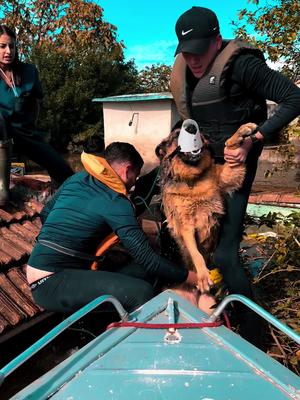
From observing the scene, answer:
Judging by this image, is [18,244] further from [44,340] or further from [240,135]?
[240,135]

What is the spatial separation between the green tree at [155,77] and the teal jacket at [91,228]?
→ 68.1 ft

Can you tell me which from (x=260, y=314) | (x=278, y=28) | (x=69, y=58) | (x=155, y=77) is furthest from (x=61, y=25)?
(x=260, y=314)

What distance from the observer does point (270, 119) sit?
2.49 metres

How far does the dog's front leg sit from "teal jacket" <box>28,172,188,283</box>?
0.38 ft

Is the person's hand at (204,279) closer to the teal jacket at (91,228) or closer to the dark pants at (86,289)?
the teal jacket at (91,228)

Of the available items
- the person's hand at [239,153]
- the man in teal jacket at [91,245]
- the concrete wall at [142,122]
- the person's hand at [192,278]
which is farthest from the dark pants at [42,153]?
the concrete wall at [142,122]

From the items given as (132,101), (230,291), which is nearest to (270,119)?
(230,291)

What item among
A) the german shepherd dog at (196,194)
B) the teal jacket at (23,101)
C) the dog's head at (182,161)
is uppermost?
the teal jacket at (23,101)

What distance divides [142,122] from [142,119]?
0.11m

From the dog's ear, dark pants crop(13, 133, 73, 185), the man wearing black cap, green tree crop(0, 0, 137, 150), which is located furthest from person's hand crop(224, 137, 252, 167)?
green tree crop(0, 0, 137, 150)

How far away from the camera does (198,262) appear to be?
110 inches

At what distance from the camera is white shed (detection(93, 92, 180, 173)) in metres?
14.2

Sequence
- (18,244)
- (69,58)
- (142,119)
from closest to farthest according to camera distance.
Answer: (18,244)
(142,119)
(69,58)

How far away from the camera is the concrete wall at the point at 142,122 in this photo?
14.3 metres
